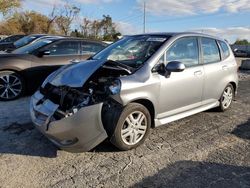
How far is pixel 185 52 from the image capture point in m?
5.37

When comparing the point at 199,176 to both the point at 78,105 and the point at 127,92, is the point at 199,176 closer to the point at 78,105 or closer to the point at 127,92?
the point at 127,92

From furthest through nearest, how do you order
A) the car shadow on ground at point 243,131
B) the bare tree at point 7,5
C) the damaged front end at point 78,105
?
the bare tree at point 7,5, the car shadow on ground at point 243,131, the damaged front end at point 78,105

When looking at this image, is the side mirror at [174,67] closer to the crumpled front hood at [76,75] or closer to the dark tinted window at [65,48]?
the crumpled front hood at [76,75]

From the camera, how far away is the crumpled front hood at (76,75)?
433 centimetres

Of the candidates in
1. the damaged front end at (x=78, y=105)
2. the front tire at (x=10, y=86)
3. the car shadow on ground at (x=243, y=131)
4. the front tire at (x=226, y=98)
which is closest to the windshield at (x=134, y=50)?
the damaged front end at (x=78, y=105)

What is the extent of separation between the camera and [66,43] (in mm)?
8117

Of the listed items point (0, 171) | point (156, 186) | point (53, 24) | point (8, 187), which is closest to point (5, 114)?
A: point (0, 171)

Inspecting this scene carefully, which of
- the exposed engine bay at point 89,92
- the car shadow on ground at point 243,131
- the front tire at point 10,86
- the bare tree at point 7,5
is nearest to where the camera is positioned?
the exposed engine bay at point 89,92

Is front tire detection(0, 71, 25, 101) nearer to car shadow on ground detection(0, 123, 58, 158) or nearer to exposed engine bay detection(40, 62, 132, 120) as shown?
car shadow on ground detection(0, 123, 58, 158)

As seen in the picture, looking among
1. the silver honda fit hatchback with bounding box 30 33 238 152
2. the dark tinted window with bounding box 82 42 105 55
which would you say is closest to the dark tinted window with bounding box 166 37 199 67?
the silver honda fit hatchback with bounding box 30 33 238 152

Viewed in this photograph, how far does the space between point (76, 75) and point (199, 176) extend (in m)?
2.13

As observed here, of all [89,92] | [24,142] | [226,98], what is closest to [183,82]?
[89,92]

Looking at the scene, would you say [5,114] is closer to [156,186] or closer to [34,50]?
[34,50]

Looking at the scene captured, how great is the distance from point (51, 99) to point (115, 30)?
162 ft
